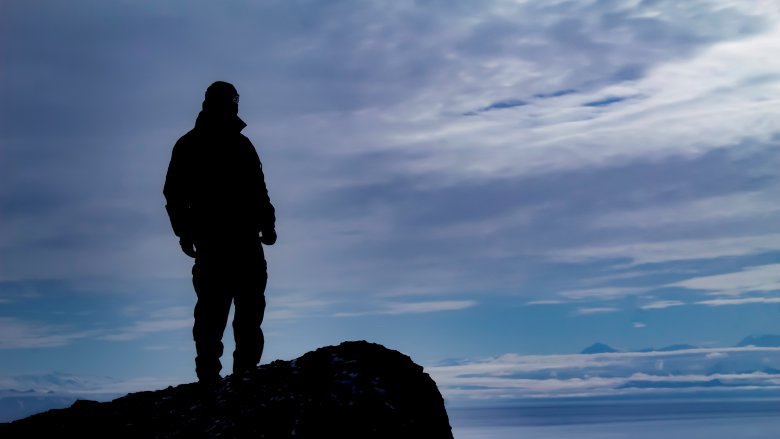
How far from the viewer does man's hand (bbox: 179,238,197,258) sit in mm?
11148

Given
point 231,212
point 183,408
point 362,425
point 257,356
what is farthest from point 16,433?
point 362,425

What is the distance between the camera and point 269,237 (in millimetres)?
11523

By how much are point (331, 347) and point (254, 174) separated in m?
2.66

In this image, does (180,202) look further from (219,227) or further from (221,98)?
(221,98)

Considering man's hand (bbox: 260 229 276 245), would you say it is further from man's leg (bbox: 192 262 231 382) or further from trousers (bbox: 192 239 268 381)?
man's leg (bbox: 192 262 231 382)

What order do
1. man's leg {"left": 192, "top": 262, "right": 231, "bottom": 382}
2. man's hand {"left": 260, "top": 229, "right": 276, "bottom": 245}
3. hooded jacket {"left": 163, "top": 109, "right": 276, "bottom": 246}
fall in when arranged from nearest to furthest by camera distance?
man's leg {"left": 192, "top": 262, "right": 231, "bottom": 382} → hooded jacket {"left": 163, "top": 109, "right": 276, "bottom": 246} → man's hand {"left": 260, "top": 229, "right": 276, "bottom": 245}

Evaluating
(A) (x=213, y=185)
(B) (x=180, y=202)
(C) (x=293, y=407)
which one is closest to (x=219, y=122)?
(A) (x=213, y=185)

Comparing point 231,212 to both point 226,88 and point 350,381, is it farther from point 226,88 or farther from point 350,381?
point 350,381

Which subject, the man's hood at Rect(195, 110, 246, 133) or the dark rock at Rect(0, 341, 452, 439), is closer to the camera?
the dark rock at Rect(0, 341, 452, 439)

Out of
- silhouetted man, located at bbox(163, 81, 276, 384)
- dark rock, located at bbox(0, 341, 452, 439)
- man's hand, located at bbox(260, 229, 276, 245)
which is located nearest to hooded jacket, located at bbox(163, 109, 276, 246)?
silhouetted man, located at bbox(163, 81, 276, 384)

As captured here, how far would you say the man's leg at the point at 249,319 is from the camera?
1116 centimetres

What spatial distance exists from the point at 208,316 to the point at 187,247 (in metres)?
1.00

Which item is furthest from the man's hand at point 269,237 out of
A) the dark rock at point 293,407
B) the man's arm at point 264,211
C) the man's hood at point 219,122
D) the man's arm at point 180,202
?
the dark rock at point 293,407

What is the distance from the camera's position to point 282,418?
9375 mm
